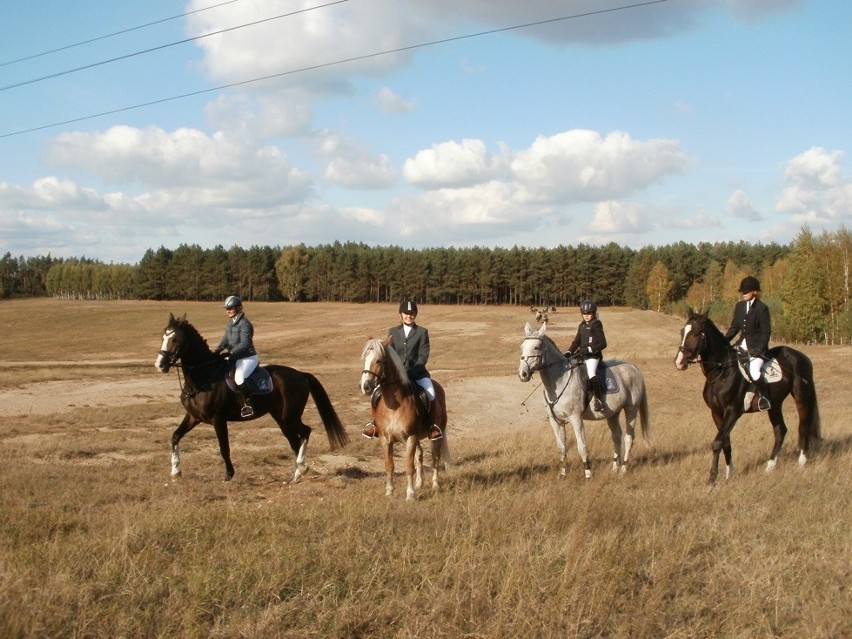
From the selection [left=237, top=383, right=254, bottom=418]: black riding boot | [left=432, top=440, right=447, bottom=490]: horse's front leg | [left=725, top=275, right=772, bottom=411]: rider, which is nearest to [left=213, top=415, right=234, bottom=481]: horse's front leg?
[left=237, top=383, right=254, bottom=418]: black riding boot

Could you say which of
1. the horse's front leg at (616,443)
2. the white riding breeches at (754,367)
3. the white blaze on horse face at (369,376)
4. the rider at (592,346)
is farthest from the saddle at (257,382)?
the white riding breeches at (754,367)

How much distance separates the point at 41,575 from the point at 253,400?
708 cm

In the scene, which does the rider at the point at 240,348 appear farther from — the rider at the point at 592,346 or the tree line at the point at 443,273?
the tree line at the point at 443,273

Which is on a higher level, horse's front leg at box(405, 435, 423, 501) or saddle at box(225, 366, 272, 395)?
saddle at box(225, 366, 272, 395)

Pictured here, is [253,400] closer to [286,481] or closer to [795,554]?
[286,481]

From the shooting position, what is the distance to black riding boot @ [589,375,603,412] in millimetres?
12039

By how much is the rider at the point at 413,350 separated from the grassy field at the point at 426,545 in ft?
3.77

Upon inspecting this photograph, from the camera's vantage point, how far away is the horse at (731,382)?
11.2 metres

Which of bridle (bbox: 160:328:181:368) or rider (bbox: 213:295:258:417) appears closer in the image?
bridle (bbox: 160:328:181:368)

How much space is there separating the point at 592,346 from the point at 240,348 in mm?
6336

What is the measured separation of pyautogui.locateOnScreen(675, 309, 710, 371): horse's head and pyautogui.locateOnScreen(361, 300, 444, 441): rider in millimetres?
4110

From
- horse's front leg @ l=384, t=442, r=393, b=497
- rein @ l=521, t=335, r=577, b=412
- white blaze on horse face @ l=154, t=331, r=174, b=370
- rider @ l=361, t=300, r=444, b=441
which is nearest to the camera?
horse's front leg @ l=384, t=442, r=393, b=497

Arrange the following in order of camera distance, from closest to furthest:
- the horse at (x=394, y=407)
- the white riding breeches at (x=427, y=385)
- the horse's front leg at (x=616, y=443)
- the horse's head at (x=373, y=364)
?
the horse's head at (x=373, y=364) < the horse at (x=394, y=407) < the white riding breeches at (x=427, y=385) < the horse's front leg at (x=616, y=443)

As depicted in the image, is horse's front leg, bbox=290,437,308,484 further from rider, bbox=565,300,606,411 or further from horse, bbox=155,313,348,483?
rider, bbox=565,300,606,411
